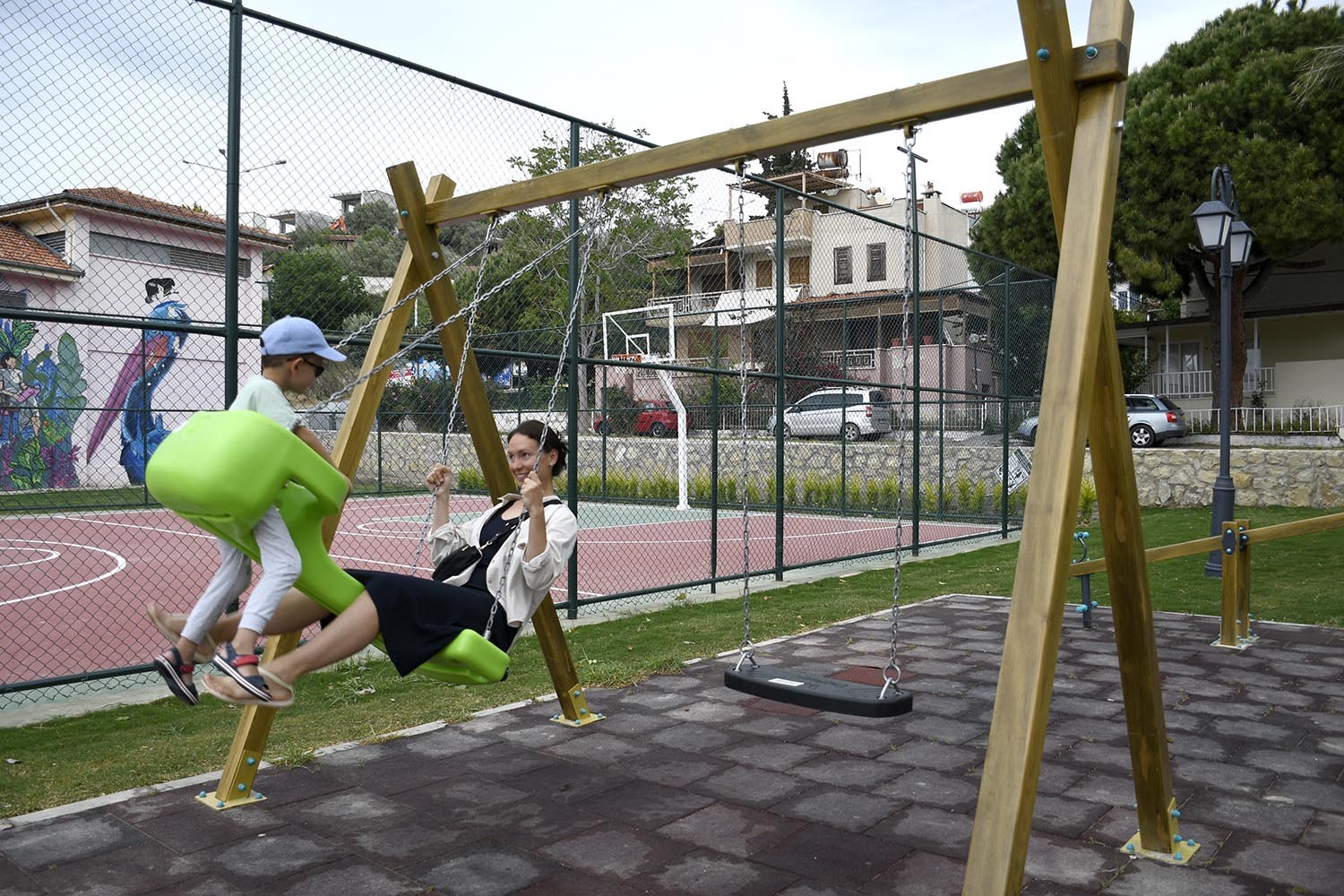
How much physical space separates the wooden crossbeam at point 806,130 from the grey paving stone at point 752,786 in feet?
7.65

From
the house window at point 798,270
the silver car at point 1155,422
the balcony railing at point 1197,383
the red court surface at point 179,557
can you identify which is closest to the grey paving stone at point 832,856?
the red court surface at point 179,557

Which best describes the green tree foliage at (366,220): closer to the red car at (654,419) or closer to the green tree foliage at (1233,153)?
the red car at (654,419)

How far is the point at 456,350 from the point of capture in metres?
4.34

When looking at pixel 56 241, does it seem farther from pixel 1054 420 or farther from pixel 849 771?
pixel 1054 420

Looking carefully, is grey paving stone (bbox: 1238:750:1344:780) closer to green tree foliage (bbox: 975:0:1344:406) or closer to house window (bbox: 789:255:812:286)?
house window (bbox: 789:255:812:286)

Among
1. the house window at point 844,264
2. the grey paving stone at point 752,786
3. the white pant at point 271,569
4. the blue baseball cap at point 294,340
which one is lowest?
the grey paving stone at point 752,786

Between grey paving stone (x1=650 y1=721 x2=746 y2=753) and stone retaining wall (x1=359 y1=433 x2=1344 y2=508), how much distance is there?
10.6 meters

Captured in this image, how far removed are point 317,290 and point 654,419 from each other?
10208mm

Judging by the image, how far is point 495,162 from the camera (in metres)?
6.92

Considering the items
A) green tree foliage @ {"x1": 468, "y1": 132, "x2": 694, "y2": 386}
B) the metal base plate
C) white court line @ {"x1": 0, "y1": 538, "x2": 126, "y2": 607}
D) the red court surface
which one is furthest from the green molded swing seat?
white court line @ {"x1": 0, "y1": 538, "x2": 126, "y2": 607}

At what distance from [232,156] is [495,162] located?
6.61 feet

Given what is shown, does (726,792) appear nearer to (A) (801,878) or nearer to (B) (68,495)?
(A) (801,878)

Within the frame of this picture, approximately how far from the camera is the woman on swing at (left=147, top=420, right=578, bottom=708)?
306 cm

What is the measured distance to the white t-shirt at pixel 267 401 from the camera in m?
3.37
